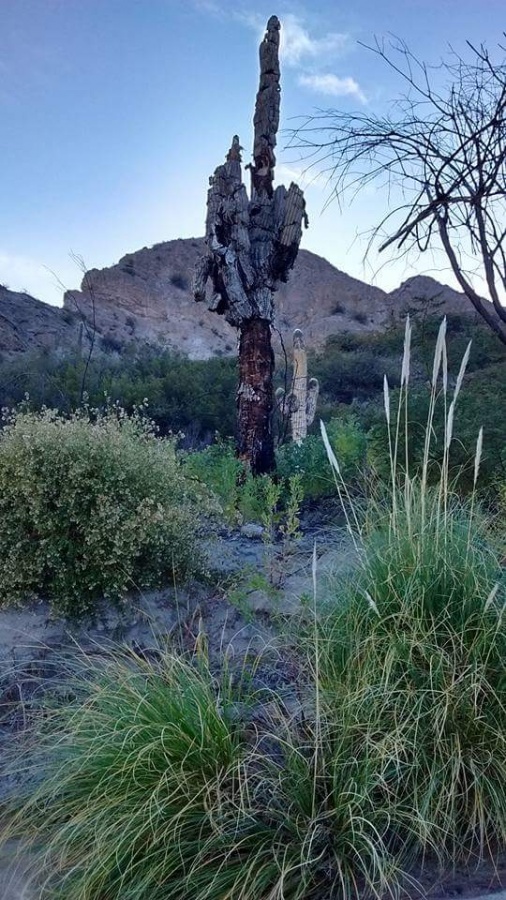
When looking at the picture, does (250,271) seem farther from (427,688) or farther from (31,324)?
(31,324)

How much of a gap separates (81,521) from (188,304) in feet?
115

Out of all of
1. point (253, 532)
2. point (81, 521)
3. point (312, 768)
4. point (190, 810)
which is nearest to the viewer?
point (190, 810)

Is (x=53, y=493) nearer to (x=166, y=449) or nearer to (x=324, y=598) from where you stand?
(x=166, y=449)

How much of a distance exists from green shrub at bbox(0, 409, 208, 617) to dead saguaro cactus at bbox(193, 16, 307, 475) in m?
3.61

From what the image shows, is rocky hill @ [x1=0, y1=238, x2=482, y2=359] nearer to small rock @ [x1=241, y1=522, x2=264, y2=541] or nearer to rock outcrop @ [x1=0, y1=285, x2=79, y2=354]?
rock outcrop @ [x1=0, y1=285, x2=79, y2=354]

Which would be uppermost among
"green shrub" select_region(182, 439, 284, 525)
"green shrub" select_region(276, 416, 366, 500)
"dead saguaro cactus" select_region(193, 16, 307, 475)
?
"dead saguaro cactus" select_region(193, 16, 307, 475)

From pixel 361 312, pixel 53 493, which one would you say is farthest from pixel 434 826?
pixel 361 312

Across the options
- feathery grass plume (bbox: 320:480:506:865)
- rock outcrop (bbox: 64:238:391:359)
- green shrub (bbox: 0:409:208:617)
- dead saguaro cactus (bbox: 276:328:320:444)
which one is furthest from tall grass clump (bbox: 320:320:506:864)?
rock outcrop (bbox: 64:238:391:359)

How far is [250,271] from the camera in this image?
8438mm

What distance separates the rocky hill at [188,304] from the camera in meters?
31.5

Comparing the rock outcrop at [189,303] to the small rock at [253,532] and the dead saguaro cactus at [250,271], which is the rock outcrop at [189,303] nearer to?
the dead saguaro cactus at [250,271]

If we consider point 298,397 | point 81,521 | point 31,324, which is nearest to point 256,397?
point 298,397

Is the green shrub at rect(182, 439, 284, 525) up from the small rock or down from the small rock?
up

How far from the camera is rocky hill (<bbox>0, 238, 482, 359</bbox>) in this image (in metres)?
31.5
